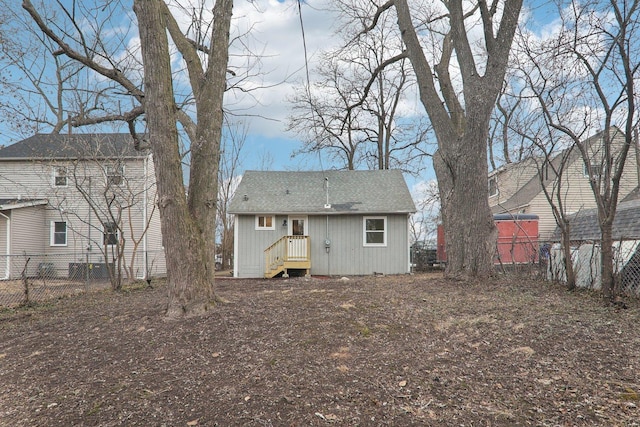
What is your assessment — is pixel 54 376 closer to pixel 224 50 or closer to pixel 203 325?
pixel 203 325

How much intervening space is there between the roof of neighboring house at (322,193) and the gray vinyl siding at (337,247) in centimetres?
41

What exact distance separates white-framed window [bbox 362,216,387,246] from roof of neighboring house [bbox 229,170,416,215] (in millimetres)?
409

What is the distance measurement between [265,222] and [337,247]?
278 centimetres

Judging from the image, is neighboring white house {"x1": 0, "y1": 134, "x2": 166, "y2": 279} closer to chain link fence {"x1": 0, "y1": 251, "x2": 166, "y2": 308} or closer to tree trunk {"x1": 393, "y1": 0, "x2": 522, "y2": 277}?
chain link fence {"x1": 0, "y1": 251, "x2": 166, "y2": 308}

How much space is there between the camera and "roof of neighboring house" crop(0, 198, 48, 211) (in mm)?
14488

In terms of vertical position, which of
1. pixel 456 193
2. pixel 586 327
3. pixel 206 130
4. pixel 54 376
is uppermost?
pixel 206 130

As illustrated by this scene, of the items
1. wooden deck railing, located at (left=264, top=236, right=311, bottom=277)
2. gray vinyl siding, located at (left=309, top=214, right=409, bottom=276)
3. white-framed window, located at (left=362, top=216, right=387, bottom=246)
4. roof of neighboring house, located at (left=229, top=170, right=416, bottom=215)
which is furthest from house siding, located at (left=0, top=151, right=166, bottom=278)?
white-framed window, located at (left=362, top=216, right=387, bottom=246)

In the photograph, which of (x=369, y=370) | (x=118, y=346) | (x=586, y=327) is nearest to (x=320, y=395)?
(x=369, y=370)

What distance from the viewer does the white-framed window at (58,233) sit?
16359 mm

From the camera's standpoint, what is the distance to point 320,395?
3.08 meters

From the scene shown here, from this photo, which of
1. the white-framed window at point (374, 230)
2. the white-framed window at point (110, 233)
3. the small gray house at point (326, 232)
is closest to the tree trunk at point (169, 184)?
the white-framed window at point (110, 233)

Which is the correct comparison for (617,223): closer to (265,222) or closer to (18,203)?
(265,222)

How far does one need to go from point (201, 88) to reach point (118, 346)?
3770 mm

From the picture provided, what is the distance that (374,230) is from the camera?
14.3m
